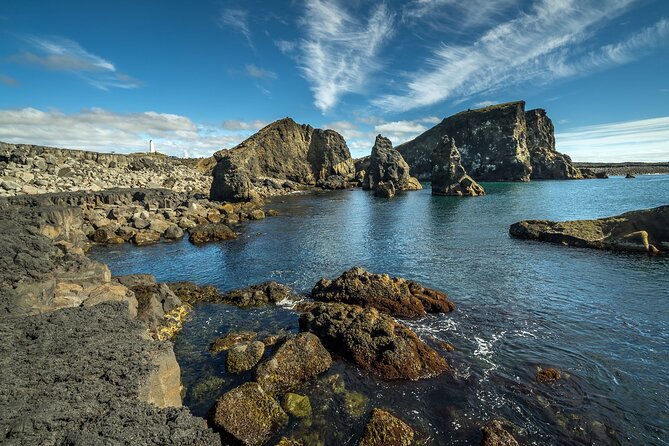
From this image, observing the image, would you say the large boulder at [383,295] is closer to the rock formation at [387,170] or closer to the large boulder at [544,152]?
the rock formation at [387,170]

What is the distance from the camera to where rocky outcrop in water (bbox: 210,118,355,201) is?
467 feet

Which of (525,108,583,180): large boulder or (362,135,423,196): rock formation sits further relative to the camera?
(525,108,583,180): large boulder

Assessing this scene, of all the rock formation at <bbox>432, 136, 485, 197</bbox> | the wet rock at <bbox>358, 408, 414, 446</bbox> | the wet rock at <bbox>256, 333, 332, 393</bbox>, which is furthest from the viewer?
the rock formation at <bbox>432, 136, 485, 197</bbox>

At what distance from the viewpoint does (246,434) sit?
10406 mm

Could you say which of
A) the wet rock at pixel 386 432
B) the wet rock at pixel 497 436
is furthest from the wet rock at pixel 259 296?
the wet rock at pixel 497 436

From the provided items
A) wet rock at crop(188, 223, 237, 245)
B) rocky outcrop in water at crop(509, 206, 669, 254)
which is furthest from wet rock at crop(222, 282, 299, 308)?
rocky outcrop in water at crop(509, 206, 669, 254)

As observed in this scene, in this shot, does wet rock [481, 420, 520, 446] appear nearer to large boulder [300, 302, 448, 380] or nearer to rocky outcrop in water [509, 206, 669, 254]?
large boulder [300, 302, 448, 380]

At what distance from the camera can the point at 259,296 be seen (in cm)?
2258

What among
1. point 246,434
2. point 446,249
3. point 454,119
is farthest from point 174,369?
point 454,119

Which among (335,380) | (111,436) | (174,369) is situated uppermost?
(111,436)

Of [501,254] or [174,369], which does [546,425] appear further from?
[501,254]

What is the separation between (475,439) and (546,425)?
2783 millimetres

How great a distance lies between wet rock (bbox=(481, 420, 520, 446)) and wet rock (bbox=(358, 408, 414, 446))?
2.35m

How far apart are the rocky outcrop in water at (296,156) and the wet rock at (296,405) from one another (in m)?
121
